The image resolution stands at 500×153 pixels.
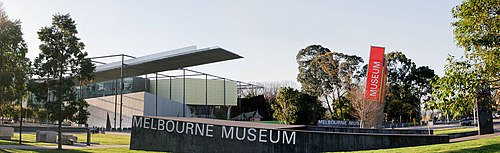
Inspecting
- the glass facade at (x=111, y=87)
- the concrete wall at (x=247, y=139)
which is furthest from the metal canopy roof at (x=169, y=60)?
the concrete wall at (x=247, y=139)

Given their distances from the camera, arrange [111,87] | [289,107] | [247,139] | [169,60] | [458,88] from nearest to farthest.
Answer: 1. [458,88]
2. [247,139]
3. [289,107]
4. [169,60]
5. [111,87]

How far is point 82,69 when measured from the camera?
2322 cm

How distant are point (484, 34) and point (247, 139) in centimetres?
924

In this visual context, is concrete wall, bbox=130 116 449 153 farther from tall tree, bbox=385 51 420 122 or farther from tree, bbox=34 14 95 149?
tall tree, bbox=385 51 420 122

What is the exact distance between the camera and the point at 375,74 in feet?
123

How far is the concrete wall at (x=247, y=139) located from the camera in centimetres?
1678

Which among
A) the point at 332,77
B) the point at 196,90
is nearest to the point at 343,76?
the point at 332,77

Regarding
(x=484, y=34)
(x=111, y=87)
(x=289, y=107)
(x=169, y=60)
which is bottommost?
(x=289, y=107)

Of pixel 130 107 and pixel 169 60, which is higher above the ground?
pixel 169 60

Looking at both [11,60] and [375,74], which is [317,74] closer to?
[375,74]

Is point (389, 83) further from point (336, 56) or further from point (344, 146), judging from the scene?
point (344, 146)

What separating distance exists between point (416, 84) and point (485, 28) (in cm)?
5964

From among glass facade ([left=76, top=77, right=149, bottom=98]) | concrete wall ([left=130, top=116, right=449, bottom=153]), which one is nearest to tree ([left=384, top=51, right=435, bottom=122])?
glass facade ([left=76, top=77, right=149, bottom=98])

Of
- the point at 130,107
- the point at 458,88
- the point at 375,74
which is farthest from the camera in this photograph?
the point at 130,107
